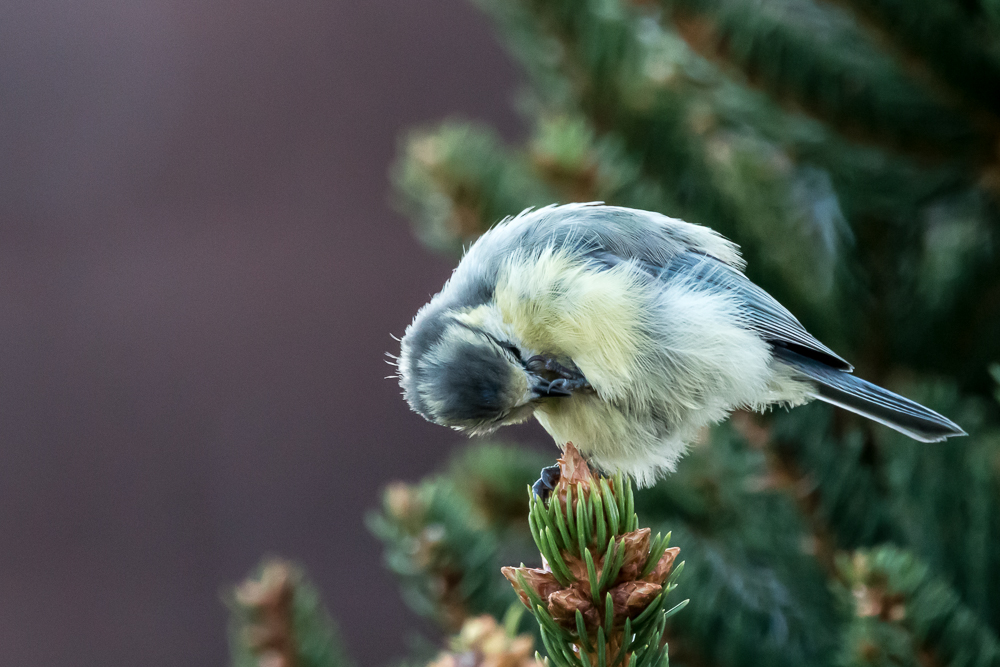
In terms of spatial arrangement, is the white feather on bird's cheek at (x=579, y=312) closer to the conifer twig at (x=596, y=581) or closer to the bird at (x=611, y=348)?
the bird at (x=611, y=348)

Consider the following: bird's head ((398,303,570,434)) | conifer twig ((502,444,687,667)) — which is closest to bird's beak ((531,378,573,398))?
bird's head ((398,303,570,434))

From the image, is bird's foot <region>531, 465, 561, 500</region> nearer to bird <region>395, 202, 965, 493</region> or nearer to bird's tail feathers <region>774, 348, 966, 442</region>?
bird <region>395, 202, 965, 493</region>

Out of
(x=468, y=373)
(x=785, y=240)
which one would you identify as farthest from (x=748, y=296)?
(x=468, y=373)

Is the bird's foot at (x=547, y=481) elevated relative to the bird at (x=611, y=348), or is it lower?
lower

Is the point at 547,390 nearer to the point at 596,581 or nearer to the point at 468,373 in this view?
the point at 468,373

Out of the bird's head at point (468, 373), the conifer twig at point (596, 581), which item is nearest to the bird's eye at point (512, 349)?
the bird's head at point (468, 373)

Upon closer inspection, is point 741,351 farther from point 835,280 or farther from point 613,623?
point 613,623
